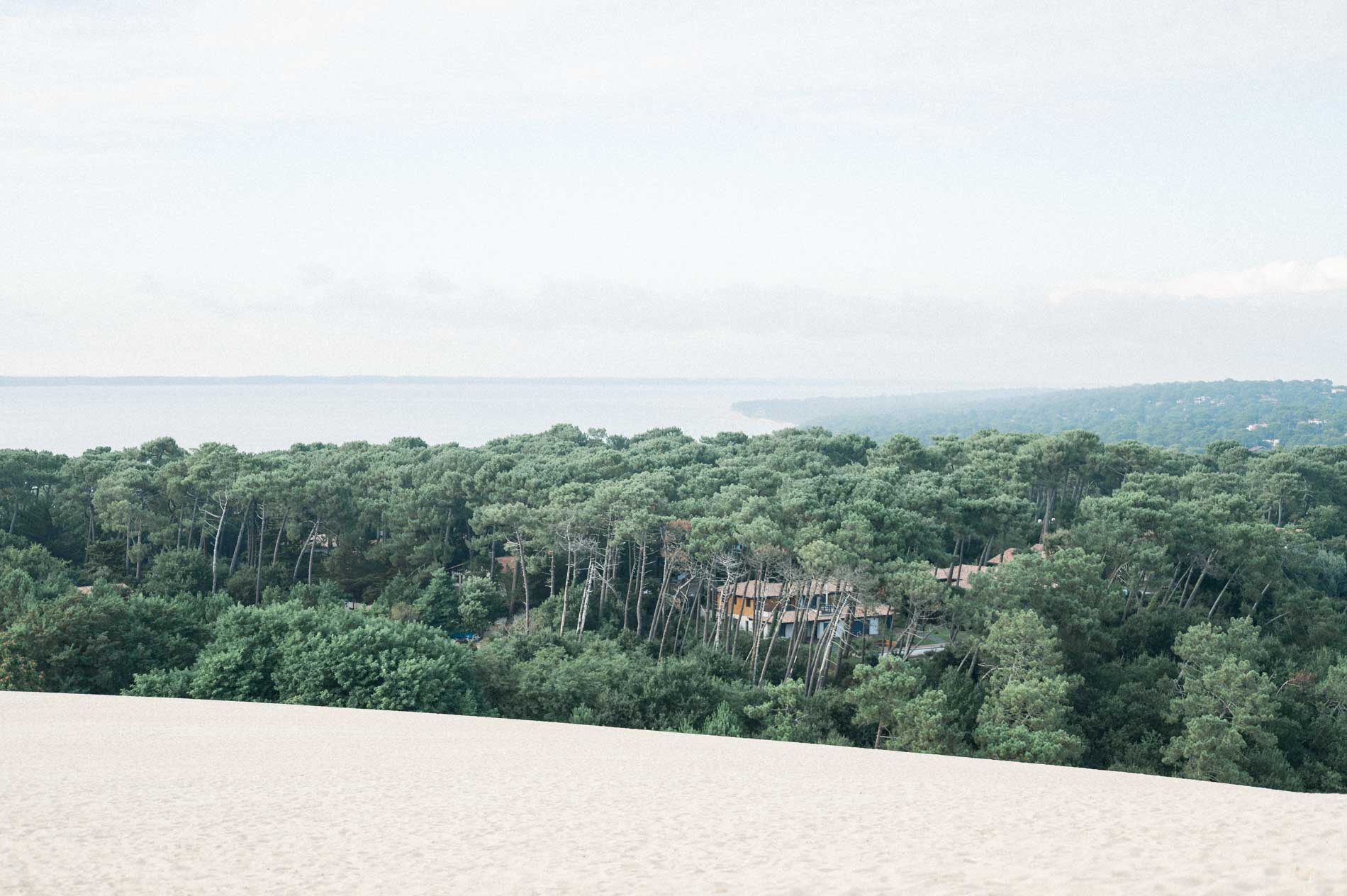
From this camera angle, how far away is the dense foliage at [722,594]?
22297mm

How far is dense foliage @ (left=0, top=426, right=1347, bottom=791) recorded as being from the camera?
878 inches

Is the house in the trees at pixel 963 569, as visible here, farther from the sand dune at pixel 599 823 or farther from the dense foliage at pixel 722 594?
the sand dune at pixel 599 823

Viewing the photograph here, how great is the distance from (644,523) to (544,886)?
23551 mm

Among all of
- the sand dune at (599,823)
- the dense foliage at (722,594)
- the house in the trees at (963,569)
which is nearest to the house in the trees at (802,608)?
the dense foliage at (722,594)

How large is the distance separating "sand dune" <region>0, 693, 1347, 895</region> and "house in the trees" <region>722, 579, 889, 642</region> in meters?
13.0

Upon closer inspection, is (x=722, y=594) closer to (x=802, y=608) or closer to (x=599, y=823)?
(x=802, y=608)

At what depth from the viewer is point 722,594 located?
102ft

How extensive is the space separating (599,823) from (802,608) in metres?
21.2

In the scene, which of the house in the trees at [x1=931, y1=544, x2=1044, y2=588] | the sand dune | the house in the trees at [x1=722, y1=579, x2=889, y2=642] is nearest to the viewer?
the sand dune

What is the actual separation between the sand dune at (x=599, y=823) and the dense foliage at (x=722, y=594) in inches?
324

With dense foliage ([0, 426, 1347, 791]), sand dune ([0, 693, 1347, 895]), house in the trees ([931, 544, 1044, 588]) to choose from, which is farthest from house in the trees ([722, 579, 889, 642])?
sand dune ([0, 693, 1347, 895])

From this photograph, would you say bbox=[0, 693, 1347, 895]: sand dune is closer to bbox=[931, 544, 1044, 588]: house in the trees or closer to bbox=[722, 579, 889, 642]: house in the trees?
bbox=[722, 579, 889, 642]: house in the trees

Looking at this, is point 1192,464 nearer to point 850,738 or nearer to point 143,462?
point 850,738

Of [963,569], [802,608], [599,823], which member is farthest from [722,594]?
[599,823]
